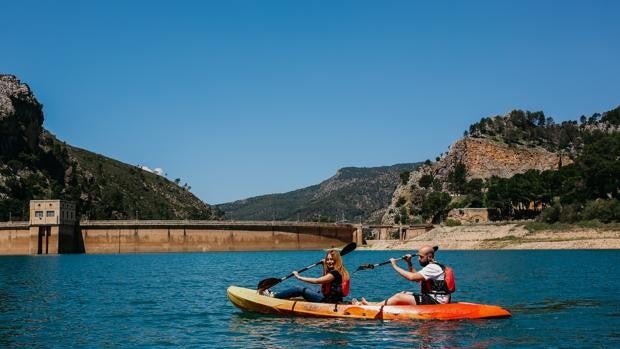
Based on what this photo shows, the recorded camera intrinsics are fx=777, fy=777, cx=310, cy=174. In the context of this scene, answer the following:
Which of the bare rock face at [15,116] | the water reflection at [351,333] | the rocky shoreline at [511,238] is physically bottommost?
the water reflection at [351,333]

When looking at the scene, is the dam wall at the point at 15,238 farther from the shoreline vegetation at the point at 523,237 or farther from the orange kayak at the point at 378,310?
the orange kayak at the point at 378,310

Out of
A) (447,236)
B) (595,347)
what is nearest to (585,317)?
(595,347)

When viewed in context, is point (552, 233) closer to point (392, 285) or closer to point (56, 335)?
point (392, 285)

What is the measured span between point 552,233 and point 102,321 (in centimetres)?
9579

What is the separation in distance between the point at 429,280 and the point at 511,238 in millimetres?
97426

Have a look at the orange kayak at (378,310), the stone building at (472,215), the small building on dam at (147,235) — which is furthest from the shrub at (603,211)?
the orange kayak at (378,310)

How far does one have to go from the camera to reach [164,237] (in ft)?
513

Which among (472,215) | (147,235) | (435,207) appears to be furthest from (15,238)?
(435,207)

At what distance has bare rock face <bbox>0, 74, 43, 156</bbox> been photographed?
18600 cm

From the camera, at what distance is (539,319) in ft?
94.0

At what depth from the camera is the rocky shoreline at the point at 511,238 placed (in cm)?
10806

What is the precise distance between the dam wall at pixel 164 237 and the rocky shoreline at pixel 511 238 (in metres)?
22.3

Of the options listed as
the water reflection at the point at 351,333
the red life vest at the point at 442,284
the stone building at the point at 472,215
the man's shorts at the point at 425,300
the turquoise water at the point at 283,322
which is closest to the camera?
the water reflection at the point at 351,333

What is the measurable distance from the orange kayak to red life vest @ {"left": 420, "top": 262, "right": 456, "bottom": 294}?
532 mm
